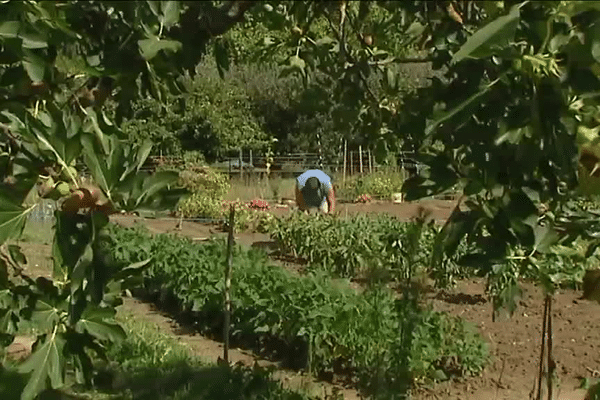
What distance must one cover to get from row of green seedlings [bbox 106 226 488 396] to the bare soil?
0.14 metres

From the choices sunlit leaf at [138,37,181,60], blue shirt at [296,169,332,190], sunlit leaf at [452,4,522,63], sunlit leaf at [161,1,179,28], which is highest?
blue shirt at [296,169,332,190]

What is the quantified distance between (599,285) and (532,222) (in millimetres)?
566

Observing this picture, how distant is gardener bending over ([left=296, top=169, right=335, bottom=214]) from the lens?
41.4ft

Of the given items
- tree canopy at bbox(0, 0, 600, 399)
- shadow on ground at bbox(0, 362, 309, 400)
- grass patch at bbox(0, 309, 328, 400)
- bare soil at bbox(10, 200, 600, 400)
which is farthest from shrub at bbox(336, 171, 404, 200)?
tree canopy at bbox(0, 0, 600, 399)

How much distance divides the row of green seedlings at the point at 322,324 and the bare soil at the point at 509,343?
141 mm

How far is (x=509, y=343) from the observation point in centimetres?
671

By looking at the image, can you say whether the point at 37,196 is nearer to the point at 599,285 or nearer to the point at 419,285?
the point at 599,285

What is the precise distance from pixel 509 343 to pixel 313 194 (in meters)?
6.31

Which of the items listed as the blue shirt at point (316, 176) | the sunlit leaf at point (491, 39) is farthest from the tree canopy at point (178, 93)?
the blue shirt at point (316, 176)

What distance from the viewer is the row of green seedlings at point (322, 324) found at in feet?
18.8

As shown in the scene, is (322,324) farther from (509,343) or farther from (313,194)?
(313,194)

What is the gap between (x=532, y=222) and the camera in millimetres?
1663

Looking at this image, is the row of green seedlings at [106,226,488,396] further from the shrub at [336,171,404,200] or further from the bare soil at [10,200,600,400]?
the shrub at [336,171,404,200]

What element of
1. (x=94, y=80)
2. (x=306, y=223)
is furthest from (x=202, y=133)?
(x=94, y=80)
